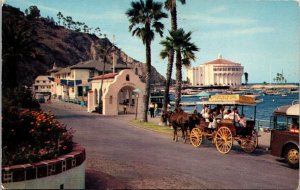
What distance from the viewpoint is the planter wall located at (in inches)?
255

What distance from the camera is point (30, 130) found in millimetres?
8203

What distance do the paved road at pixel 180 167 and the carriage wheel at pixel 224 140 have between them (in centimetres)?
30

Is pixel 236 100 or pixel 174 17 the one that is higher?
pixel 174 17

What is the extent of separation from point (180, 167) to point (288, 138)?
14.2ft

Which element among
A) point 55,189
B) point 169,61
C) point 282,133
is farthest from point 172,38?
point 55,189

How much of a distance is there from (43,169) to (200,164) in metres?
6.23

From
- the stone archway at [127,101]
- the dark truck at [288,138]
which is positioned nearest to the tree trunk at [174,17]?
the dark truck at [288,138]

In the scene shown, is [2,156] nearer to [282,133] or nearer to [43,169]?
[43,169]

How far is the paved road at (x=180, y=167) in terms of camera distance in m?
8.96

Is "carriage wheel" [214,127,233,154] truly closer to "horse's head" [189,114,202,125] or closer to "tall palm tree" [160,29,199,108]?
"horse's head" [189,114,202,125]

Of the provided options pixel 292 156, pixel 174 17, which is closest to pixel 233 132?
pixel 292 156

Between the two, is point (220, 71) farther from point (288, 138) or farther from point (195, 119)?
point (288, 138)

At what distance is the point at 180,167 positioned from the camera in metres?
10.9

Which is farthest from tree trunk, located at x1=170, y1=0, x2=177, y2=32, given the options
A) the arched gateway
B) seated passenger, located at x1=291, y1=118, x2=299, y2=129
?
seated passenger, located at x1=291, y1=118, x2=299, y2=129
